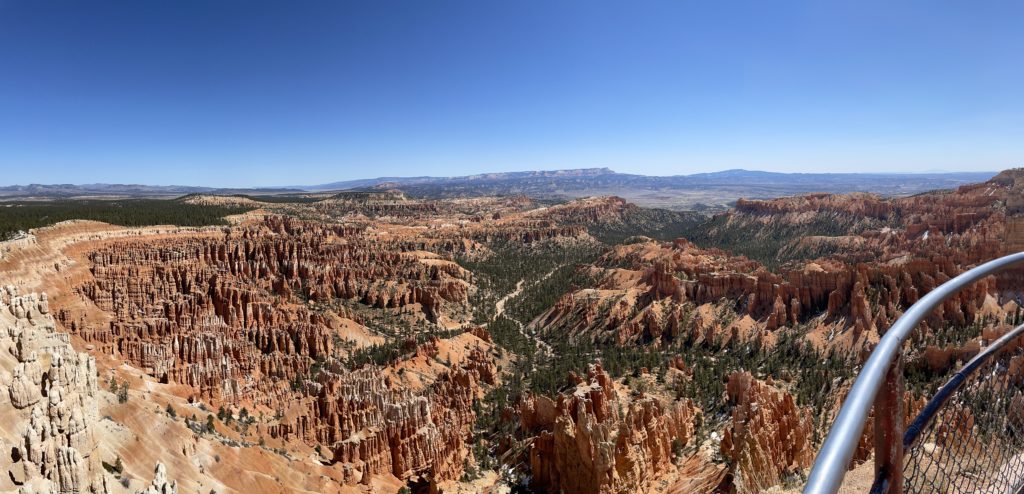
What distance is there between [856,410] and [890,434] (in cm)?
92

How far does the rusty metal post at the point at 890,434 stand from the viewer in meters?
2.93

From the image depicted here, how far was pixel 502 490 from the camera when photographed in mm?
27734

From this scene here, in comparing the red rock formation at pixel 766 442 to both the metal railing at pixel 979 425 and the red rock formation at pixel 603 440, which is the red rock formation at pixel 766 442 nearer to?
the red rock formation at pixel 603 440

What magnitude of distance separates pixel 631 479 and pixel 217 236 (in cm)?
7211

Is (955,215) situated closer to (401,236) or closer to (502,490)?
(502,490)

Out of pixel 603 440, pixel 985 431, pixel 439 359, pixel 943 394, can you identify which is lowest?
pixel 439 359

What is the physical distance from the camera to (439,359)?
43906 mm

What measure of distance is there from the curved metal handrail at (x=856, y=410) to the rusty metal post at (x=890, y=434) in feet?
0.91

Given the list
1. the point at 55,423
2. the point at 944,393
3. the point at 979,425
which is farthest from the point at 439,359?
the point at 944,393

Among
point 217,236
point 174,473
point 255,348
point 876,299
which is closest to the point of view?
point 174,473

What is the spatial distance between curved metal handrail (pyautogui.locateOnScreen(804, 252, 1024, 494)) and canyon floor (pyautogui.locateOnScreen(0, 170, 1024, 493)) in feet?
23.3

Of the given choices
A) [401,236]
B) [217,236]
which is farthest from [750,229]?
[217,236]

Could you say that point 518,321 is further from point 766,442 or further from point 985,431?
point 985,431

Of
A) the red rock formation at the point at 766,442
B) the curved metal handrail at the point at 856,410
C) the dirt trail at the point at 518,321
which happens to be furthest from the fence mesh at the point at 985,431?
the dirt trail at the point at 518,321
